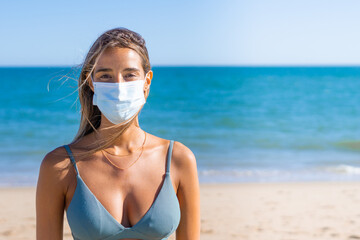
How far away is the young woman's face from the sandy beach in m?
4.38

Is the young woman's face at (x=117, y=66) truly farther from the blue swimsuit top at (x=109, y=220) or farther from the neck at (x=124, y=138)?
the blue swimsuit top at (x=109, y=220)

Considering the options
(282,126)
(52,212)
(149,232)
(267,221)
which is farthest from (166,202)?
(282,126)

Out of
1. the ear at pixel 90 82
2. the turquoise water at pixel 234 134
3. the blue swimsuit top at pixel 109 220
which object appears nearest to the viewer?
the blue swimsuit top at pixel 109 220

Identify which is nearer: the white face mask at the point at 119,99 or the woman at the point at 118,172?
the woman at the point at 118,172

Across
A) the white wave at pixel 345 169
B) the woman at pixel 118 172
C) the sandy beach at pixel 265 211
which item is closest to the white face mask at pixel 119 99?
the woman at pixel 118 172

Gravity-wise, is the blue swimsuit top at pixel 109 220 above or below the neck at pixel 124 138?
below

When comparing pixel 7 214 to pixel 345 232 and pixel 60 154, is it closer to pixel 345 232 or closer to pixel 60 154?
pixel 345 232

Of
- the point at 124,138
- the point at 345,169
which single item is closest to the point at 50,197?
the point at 124,138

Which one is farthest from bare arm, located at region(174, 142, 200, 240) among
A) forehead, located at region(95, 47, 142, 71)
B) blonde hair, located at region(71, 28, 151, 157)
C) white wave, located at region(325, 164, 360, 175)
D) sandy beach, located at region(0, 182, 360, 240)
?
white wave, located at region(325, 164, 360, 175)

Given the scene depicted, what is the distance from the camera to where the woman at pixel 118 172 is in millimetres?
2018

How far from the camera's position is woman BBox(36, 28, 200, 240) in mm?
2018

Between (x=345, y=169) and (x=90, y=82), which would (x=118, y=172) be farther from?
(x=345, y=169)

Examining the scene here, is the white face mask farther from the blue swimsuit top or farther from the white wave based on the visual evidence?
the white wave

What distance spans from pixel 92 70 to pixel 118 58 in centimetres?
16
